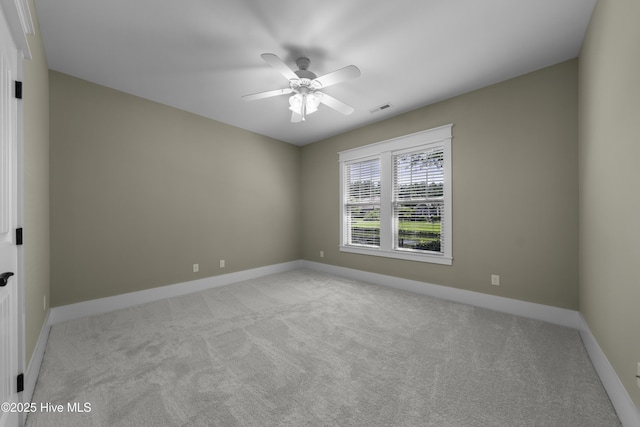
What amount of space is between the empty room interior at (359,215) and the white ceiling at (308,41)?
0.02 meters

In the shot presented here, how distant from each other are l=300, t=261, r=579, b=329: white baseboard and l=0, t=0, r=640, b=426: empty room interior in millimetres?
28

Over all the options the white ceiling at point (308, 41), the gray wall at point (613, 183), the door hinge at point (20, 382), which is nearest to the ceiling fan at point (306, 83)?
the white ceiling at point (308, 41)

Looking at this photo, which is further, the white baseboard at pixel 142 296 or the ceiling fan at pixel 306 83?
the white baseboard at pixel 142 296

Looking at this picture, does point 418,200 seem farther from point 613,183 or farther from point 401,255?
point 613,183

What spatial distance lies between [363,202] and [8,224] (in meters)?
4.01

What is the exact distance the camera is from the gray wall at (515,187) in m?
2.58

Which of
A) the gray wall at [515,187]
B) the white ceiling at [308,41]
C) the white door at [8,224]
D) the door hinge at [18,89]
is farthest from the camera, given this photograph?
the gray wall at [515,187]

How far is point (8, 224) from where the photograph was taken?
1.27 meters

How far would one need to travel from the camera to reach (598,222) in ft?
6.23

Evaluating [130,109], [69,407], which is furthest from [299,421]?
[130,109]

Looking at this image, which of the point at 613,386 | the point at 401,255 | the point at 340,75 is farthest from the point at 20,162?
the point at 401,255

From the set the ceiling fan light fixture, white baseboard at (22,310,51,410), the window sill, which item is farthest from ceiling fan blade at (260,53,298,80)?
the window sill

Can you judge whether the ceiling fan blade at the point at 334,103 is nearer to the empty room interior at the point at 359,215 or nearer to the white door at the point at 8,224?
the empty room interior at the point at 359,215

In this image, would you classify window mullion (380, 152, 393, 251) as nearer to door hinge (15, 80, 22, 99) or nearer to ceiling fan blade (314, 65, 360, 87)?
ceiling fan blade (314, 65, 360, 87)
